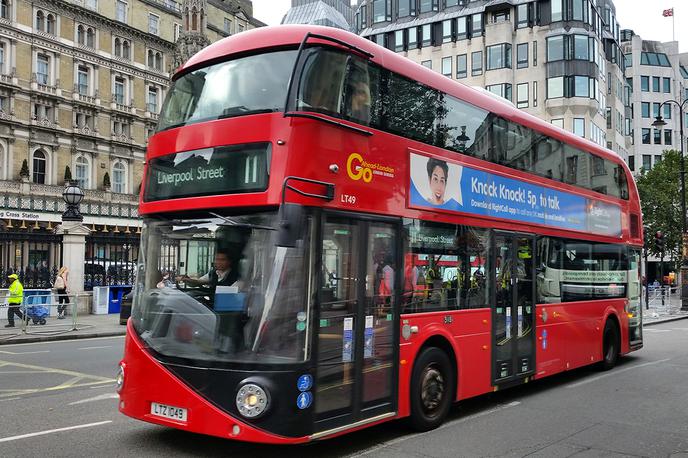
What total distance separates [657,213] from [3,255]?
43.2 m

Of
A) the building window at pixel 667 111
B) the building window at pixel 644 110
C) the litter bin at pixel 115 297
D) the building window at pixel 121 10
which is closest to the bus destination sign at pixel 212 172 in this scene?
the litter bin at pixel 115 297

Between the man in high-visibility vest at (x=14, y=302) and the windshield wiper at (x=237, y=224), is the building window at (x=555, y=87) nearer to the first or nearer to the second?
the man in high-visibility vest at (x=14, y=302)

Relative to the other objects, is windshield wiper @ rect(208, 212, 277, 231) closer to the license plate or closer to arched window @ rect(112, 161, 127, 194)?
the license plate

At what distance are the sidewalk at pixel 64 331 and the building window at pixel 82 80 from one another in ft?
112

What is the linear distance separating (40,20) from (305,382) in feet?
164

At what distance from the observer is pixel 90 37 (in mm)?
51000

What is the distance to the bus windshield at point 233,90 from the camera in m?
6.14

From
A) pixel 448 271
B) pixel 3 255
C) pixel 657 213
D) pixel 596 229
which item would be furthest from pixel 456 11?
pixel 448 271

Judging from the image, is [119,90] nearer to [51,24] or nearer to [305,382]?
[51,24]

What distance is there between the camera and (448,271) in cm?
798

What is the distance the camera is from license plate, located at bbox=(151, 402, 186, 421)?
5.89m

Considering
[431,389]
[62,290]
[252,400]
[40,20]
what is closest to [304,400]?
[252,400]

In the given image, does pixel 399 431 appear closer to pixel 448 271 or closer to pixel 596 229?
pixel 448 271

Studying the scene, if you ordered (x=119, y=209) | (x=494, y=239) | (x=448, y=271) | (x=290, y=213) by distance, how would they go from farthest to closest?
(x=119, y=209)
(x=494, y=239)
(x=448, y=271)
(x=290, y=213)
